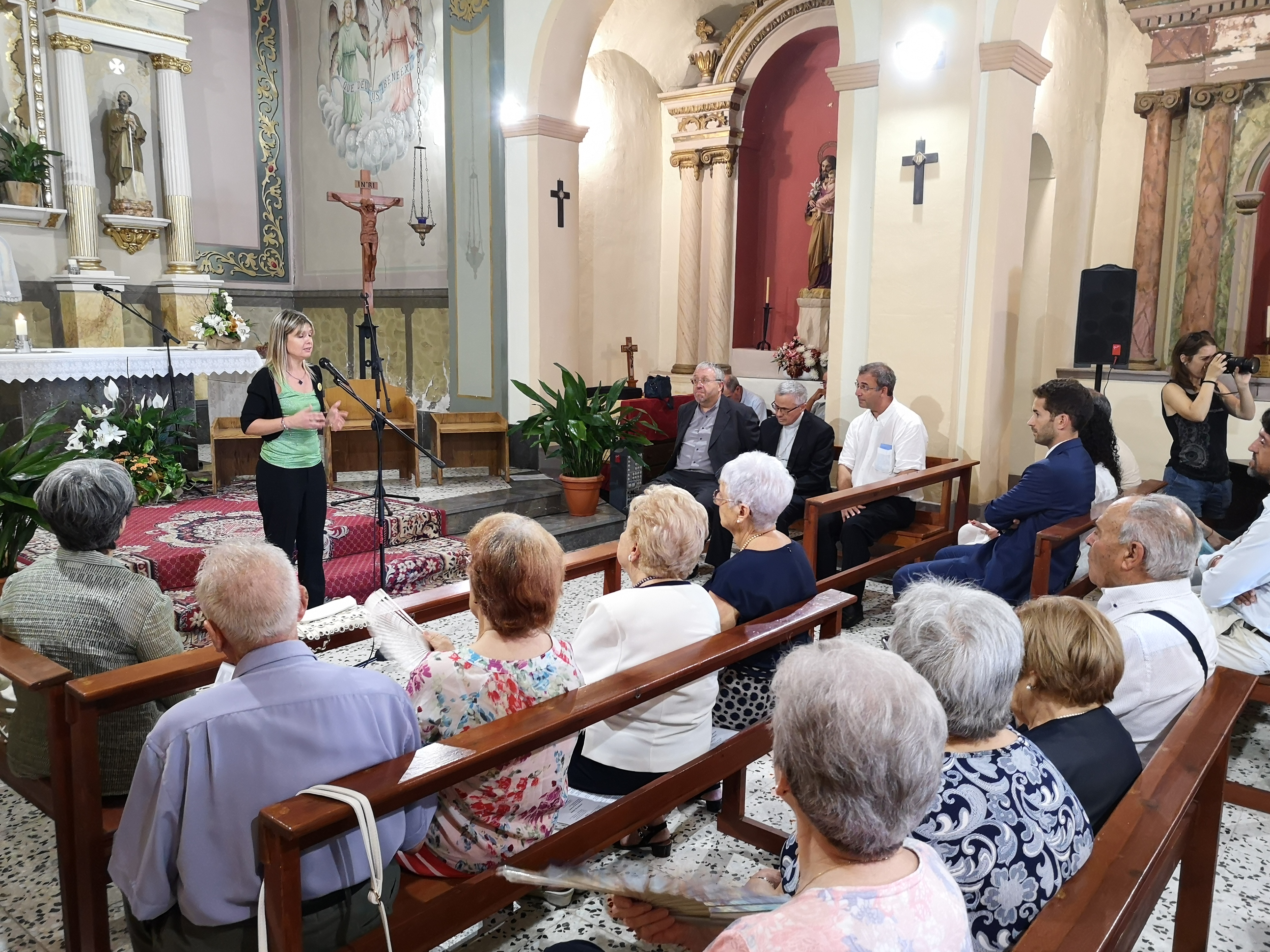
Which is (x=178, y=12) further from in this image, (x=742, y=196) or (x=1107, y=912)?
(x=1107, y=912)

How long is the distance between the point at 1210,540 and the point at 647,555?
3.14 meters

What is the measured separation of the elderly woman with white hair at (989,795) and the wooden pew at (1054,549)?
2312 mm

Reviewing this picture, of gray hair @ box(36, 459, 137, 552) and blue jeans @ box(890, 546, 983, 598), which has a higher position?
gray hair @ box(36, 459, 137, 552)

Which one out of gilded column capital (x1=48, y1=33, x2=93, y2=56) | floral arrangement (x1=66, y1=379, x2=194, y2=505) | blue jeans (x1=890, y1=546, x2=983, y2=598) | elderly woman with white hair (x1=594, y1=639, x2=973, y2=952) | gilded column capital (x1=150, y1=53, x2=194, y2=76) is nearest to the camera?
elderly woman with white hair (x1=594, y1=639, x2=973, y2=952)

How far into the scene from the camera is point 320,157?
9.55 m

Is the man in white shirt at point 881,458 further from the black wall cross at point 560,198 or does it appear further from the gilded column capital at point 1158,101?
the gilded column capital at point 1158,101

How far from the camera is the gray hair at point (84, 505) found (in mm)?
2211

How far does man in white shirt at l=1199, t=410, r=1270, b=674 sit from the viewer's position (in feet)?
10.1

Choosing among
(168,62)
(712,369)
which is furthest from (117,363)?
(712,369)

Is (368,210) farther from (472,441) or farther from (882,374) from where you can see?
(882,374)

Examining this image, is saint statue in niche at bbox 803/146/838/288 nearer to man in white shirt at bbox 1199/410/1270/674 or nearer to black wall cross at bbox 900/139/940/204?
black wall cross at bbox 900/139/940/204

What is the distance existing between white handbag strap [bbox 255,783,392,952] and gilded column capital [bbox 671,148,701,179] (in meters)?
8.24

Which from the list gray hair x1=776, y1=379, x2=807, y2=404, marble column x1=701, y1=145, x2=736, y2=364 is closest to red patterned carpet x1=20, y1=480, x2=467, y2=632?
gray hair x1=776, y1=379, x2=807, y2=404

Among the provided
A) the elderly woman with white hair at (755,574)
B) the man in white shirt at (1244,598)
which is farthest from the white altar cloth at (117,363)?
the man in white shirt at (1244,598)
